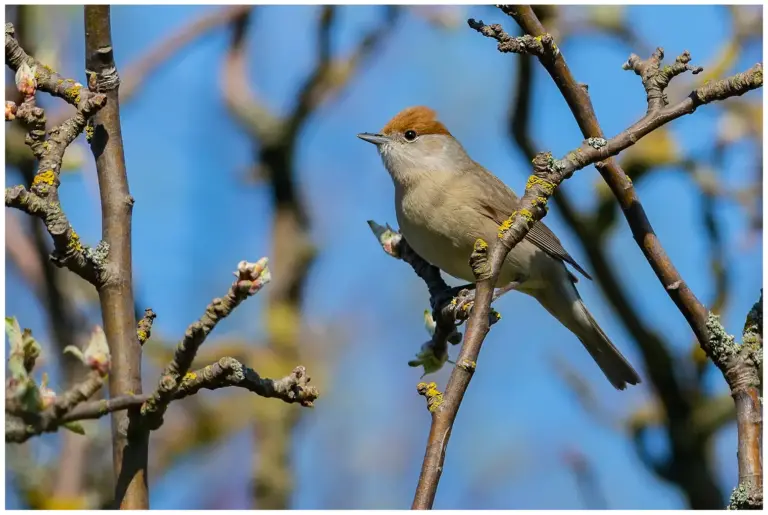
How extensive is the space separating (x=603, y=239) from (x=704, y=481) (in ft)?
6.39

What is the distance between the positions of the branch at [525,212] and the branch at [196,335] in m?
0.53

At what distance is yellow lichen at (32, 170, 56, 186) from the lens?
2176mm

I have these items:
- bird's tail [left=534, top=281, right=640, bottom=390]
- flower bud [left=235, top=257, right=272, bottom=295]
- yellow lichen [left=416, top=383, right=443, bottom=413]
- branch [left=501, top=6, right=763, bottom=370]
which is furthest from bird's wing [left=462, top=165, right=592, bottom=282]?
flower bud [left=235, top=257, right=272, bottom=295]

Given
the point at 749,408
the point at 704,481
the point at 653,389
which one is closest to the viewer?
the point at 749,408

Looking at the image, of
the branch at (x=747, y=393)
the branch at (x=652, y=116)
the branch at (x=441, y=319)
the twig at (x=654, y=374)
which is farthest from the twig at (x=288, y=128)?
the branch at (x=747, y=393)

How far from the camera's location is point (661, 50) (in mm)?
3107

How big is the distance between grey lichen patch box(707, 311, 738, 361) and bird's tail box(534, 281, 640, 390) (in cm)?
235

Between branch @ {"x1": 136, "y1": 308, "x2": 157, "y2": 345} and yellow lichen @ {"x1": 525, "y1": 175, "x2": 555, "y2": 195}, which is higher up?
yellow lichen @ {"x1": 525, "y1": 175, "x2": 555, "y2": 195}

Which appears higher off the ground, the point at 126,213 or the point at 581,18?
the point at 581,18

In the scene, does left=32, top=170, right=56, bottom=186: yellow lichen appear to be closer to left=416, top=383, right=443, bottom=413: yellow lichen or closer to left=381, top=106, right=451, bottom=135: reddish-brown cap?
left=416, top=383, right=443, bottom=413: yellow lichen

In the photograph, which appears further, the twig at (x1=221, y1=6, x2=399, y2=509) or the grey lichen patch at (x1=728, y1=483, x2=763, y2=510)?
the twig at (x1=221, y1=6, x2=399, y2=509)

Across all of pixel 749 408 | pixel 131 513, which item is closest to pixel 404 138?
pixel 749 408

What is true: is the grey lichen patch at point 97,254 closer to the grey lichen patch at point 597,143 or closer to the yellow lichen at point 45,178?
the yellow lichen at point 45,178

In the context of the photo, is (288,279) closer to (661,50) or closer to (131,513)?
(661,50)
